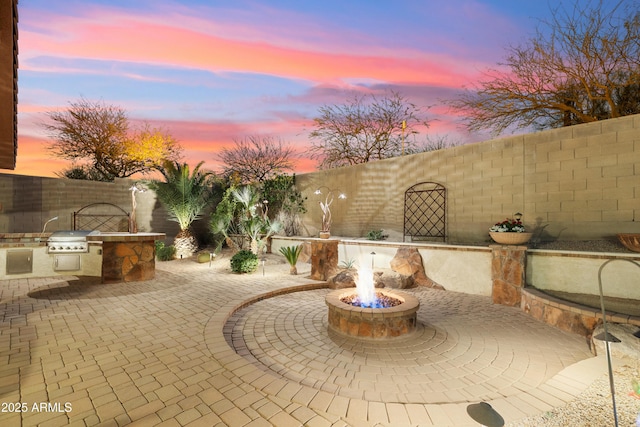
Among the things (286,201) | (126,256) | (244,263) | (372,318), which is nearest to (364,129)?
(286,201)

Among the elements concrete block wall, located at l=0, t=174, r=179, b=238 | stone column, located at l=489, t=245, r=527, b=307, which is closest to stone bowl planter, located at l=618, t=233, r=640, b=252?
stone column, located at l=489, t=245, r=527, b=307

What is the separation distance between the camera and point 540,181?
6750 millimetres

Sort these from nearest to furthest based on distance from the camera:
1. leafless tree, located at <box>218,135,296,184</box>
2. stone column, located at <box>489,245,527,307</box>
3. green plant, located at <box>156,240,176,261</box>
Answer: stone column, located at <box>489,245,527,307</box> → green plant, located at <box>156,240,176,261</box> → leafless tree, located at <box>218,135,296,184</box>

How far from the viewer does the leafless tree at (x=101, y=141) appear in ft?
Answer: 64.2

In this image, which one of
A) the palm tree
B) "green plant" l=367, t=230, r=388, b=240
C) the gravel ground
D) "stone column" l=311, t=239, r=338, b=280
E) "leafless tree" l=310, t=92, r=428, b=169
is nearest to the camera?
the gravel ground

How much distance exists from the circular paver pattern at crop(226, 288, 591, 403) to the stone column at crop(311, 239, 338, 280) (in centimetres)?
222

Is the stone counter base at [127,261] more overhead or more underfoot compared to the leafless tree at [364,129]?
more underfoot

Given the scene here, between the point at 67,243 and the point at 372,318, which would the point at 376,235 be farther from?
the point at 67,243

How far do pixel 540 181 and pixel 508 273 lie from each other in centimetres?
252

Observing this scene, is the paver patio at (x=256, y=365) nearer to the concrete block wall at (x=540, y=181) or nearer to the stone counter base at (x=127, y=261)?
the stone counter base at (x=127, y=261)

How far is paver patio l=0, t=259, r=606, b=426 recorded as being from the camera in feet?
7.52

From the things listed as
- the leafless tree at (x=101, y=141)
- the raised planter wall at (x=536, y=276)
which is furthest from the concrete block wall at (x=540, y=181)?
the leafless tree at (x=101, y=141)

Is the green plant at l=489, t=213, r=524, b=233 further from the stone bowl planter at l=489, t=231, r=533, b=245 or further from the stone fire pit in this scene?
the stone fire pit

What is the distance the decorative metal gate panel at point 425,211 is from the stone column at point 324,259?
9.50 feet
